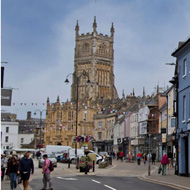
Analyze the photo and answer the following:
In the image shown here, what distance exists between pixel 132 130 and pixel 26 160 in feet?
199

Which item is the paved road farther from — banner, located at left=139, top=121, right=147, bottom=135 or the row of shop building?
banner, located at left=139, top=121, right=147, bottom=135

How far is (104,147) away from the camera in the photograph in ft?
334

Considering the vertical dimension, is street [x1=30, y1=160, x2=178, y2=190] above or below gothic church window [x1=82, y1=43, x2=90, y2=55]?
below

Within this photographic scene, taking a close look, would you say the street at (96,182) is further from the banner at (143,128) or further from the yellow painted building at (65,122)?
the yellow painted building at (65,122)

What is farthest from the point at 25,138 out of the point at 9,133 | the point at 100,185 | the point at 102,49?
the point at 100,185

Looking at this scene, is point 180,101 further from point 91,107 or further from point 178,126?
point 91,107

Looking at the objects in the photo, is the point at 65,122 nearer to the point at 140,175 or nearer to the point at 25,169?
the point at 140,175

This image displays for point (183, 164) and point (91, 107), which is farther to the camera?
point (91, 107)

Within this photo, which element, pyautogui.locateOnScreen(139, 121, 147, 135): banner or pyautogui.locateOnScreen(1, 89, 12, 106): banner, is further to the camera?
pyautogui.locateOnScreen(139, 121, 147, 135): banner

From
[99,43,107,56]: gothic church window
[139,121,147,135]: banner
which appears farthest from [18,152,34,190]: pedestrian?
[99,43,107,56]: gothic church window

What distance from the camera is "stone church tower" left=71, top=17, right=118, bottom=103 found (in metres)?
144

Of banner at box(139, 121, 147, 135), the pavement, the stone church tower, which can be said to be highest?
the stone church tower

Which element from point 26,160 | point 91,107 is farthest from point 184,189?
point 91,107

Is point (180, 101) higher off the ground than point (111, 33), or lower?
lower
